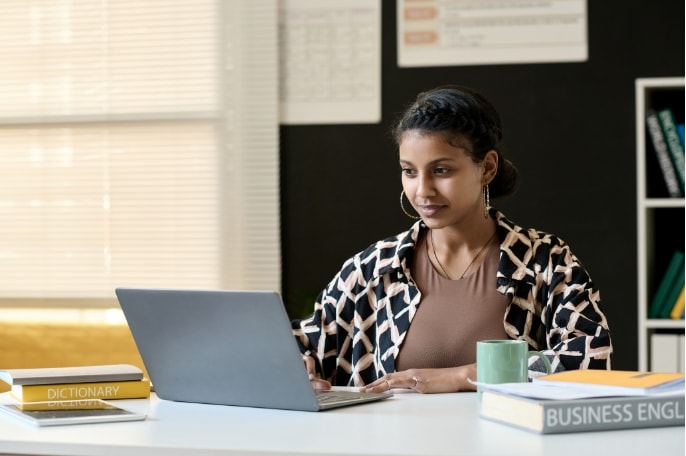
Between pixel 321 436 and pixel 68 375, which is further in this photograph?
pixel 68 375

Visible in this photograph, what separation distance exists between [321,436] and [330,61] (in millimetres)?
2598

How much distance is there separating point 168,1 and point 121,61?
304mm

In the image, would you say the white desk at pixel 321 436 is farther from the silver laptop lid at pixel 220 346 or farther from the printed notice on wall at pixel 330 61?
the printed notice on wall at pixel 330 61

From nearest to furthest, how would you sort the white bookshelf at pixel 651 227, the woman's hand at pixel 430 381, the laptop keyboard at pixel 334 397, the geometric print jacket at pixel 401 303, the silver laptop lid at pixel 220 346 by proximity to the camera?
the silver laptop lid at pixel 220 346 → the laptop keyboard at pixel 334 397 → the woman's hand at pixel 430 381 → the geometric print jacket at pixel 401 303 → the white bookshelf at pixel 651 227

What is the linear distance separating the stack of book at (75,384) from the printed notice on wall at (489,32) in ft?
7.32

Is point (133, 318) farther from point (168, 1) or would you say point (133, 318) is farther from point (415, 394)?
point (168, 1)

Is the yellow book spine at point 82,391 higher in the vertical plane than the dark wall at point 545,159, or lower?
lower

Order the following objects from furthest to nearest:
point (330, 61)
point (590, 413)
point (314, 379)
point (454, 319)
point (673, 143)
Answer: point (330, 61) < point (673, 143) < point (454, 319) < point (314, 379) < point (590, 413)

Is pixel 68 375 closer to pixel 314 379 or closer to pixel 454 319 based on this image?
pixel 314 379

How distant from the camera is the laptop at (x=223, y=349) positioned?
5.11ft

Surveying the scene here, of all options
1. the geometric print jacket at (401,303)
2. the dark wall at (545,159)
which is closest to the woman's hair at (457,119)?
the geometric print jacket at (401,303)

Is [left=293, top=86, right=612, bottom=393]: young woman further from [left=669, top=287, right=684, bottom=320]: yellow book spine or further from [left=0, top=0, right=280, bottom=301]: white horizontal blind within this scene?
[left=0, top=0, right=280, bottom=301]: white horizontal blind

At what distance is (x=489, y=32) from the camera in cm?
371

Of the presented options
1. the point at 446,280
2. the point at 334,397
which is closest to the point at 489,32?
the point at 446,280
